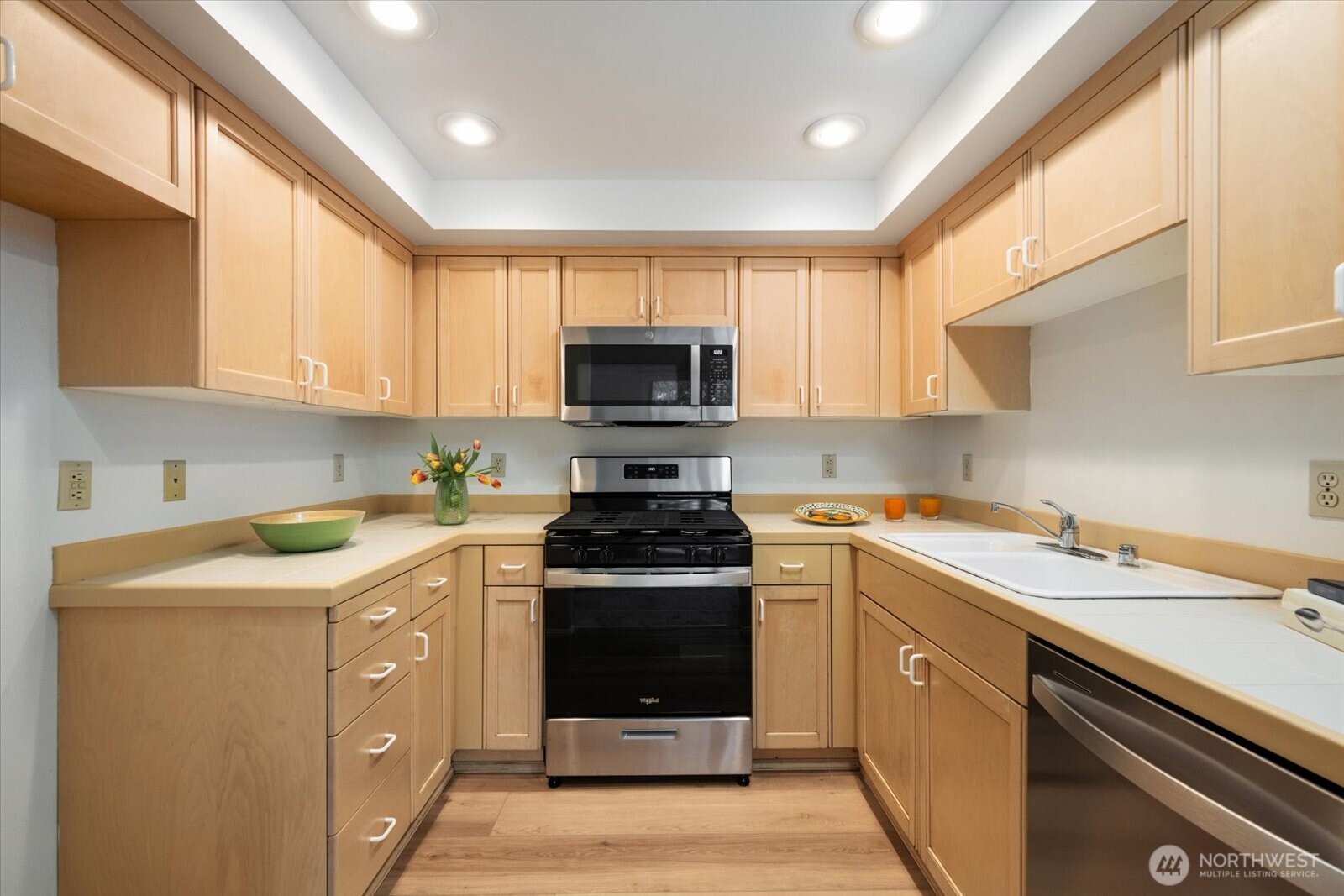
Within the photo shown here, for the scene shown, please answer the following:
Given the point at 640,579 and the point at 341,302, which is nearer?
the point at 341,302

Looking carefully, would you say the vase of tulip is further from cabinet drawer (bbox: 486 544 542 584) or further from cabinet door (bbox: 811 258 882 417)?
cabinet door (bbox: 811 258 882 417)

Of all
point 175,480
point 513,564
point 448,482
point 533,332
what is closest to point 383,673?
point 513,564

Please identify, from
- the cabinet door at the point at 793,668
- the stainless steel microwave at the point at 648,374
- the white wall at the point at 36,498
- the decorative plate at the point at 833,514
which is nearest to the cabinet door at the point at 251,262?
the white wall at the point at 36,498

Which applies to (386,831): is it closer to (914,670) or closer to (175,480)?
(175,480)

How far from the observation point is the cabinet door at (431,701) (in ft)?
5.74

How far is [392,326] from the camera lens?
7.41 ft

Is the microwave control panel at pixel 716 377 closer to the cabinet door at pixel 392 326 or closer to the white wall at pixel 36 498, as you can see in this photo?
the cabinet door at pixel 392 326

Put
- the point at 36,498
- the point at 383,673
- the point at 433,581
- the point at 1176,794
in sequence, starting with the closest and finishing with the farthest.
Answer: the point at 1176,794 → the point at 36,498 → the point at 383,673 → the point at 433,581

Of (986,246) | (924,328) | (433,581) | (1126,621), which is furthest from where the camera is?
(924,328)

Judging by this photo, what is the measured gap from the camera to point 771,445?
2738 mm

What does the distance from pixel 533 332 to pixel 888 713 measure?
6.70 ft

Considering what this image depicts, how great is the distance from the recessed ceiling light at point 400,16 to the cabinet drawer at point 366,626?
1.53 metres

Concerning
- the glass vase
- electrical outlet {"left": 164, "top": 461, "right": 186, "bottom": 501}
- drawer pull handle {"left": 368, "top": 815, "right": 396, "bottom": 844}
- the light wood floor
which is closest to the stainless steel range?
the light wood floor

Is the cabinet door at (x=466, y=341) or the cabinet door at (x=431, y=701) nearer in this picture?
the cabinet door at (x=431, y=701)
